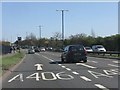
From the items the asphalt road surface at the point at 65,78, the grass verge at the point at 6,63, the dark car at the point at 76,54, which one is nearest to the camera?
the asphalt road surface at the point at 65,78

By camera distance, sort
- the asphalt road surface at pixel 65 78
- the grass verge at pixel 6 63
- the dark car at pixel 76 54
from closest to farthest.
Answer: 1. the asphalt road surface at pixel 65 78
2. the grass verge at pixel 6 63
3. the dark car at pixel 76 54

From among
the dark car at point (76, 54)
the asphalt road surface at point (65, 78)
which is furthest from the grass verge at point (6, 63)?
the dark car at point (76, 54)

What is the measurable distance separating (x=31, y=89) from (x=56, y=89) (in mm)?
974

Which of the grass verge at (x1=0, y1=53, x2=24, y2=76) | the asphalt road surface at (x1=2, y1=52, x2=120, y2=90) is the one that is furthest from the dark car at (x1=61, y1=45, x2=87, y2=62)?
the asphalt road surface at (x1=2, y1=52, x2=120, y2=90)

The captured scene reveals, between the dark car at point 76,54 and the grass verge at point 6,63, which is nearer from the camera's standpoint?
the grass verge at point 6,63

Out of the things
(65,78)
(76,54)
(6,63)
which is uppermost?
(76,54)

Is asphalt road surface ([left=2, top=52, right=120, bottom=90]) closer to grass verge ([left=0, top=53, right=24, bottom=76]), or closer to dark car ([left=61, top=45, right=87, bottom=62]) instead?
grass verge ([left=0, top=53, right=24, bottom=76])

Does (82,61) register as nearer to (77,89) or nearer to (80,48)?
(80,48)

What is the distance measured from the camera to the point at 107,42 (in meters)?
78.2

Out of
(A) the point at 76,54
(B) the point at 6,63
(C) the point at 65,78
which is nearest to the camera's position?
(C) the point at 65,78

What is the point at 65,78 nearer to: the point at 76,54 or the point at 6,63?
the point at 6,63

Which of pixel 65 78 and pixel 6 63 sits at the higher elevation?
pixel 65 78

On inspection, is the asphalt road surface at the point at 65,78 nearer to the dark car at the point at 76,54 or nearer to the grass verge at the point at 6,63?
the grass verge at the point at 6,63

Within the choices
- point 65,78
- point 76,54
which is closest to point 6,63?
point 76,54
